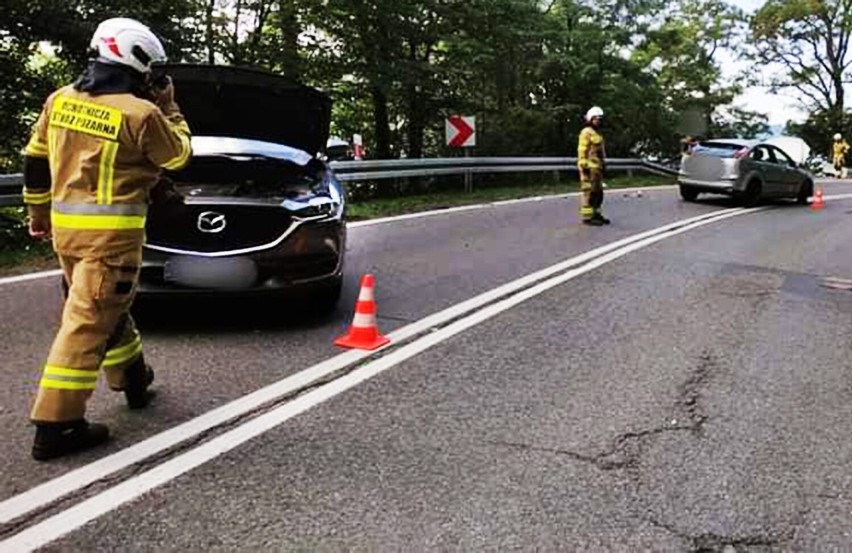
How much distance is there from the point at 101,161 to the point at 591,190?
977cm

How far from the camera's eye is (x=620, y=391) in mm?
4895

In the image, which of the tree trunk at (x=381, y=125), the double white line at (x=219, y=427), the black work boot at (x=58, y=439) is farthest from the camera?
the tree trunk at (x=381, y=125)

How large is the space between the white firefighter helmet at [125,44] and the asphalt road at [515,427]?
1.70 m

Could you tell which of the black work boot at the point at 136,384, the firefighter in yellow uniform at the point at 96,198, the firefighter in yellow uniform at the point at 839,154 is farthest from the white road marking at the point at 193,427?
the firefighter in yellow uniform at the point at 839,154

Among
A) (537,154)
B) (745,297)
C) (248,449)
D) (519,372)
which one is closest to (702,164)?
(537,154)

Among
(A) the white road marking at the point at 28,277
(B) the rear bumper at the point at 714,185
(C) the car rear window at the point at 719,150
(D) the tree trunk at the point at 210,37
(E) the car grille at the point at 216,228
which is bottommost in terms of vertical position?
(B) the rear bumper at the point at 714,185

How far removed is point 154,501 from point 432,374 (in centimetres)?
210

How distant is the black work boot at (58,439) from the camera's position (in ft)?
12.0

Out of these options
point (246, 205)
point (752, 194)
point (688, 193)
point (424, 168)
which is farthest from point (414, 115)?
point (246, 205)

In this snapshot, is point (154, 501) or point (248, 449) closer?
point (154, 501)

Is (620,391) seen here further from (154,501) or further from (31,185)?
(31,185)

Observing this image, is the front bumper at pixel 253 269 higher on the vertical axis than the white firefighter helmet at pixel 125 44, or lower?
lower

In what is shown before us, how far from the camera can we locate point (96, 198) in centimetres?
383

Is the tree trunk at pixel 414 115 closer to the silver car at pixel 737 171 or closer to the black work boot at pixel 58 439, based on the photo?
the silver car at pixel 737 171
